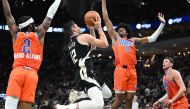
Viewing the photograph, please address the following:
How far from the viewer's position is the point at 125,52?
8234 mm

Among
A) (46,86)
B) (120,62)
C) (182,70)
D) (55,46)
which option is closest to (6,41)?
(55,46)

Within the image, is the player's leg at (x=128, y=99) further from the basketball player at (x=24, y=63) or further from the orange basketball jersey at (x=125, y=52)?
the basketball player at (x=24, y=63)

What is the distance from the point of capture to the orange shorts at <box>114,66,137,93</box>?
8141mm

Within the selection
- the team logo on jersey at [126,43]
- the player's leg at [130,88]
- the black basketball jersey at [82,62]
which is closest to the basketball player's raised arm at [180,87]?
the player's leg at [130,88]

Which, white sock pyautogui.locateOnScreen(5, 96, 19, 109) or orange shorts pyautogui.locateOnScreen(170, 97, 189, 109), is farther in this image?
orange shorts pyautogui.locateOnScreen(170, 97, 189, 109)

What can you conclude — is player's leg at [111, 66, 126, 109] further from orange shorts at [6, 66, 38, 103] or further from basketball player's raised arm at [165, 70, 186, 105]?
orange shorts at [6, 66, 38, 103]

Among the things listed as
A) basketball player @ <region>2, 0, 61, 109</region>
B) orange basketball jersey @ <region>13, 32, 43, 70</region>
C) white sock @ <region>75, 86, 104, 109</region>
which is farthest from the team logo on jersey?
orange basketball jersey @ <region>13, 32, 43, 70</region>

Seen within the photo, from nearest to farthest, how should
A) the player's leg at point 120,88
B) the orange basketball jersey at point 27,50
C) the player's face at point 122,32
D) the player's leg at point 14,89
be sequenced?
the player's leg at point 14,89 → the orange basketball jersey at point 27,50 → the player's leg at point 120,88 → the player's face at point 122,32

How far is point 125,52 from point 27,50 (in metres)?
2.55

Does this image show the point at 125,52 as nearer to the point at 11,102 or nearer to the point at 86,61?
the point at 86,61

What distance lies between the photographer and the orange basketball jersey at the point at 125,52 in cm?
823

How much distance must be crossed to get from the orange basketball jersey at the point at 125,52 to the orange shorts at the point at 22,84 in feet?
8.09

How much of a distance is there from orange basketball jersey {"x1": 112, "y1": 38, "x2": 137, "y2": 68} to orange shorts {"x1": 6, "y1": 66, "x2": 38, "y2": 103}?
247 centimetres

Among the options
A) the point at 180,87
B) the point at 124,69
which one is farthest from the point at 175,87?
the point at 124,69
